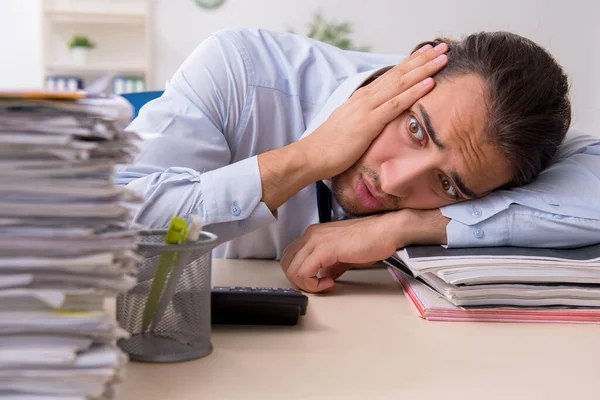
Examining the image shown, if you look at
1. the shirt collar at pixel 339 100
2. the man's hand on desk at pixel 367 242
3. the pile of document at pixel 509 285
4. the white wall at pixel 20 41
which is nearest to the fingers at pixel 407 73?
the shirt collar at pixel 339 100

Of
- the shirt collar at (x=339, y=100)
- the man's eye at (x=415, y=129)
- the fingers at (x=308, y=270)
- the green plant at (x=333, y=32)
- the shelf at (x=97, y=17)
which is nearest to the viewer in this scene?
the fingers at (x=308, y=270)

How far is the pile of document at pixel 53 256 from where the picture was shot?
0.47 m

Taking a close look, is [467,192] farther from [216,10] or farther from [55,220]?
[216,10]

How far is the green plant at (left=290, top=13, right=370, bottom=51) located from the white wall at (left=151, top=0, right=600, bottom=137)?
2.4 inches

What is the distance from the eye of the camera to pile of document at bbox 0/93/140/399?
0.47 m

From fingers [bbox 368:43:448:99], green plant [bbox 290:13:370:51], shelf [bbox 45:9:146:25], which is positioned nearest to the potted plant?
shelf [bbox 45:9:146:25]

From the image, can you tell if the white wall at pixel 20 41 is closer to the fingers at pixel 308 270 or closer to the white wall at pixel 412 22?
the white wall at pixel 412 22

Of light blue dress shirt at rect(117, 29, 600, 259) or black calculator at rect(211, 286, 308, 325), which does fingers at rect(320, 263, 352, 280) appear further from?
black calculator at rect(211, 286, 308, 325)

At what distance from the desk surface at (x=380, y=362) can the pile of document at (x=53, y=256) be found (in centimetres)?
12

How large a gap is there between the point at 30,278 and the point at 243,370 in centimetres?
26

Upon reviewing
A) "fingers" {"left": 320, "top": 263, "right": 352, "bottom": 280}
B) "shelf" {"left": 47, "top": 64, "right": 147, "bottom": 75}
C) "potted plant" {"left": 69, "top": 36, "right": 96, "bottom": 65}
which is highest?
"fingers" {"left": 320, "top": 263, "right": 352, "bottom": 280}

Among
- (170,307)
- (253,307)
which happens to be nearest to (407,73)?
(253,307)

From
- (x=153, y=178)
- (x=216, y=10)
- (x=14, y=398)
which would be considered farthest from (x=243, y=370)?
(x=216, y=10)

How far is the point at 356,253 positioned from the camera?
111 centimetres
